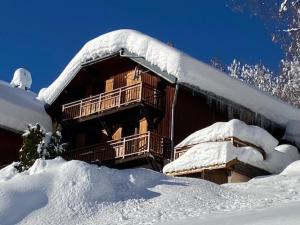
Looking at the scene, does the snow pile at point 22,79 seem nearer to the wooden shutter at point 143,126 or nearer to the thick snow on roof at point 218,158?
the wooden shutter at point 143,126

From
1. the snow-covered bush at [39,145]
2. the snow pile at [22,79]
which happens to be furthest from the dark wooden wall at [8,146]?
the snow-covered bush at [39,145]

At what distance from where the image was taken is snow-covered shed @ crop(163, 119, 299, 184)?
65.7 feet

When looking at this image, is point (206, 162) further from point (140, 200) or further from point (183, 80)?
point (140, 200)

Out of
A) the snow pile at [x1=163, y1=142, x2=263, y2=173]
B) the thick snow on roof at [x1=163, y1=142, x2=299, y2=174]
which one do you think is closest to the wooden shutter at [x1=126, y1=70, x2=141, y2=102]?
the thick snow on roof at [x1=163, y1=142, x2=299, y2=174]

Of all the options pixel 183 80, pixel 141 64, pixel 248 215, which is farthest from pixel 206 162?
pixel 248 215

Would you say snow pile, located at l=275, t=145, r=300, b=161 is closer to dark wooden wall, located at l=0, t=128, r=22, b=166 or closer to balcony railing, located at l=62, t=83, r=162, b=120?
balcony railing, located at l=62, t=83, r=162, b=120

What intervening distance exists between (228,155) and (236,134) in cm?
117

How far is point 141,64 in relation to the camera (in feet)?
82.2

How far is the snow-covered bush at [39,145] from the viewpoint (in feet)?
65.7

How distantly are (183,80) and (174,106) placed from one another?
105 centimetres

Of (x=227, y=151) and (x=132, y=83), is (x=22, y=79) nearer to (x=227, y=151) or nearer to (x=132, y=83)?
(x=132, y=83)

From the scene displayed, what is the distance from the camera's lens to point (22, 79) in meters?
33.9

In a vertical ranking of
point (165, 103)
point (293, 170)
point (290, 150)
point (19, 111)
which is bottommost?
point (293, 170)

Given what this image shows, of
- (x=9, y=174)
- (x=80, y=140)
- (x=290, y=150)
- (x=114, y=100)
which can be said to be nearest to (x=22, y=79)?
(x=80, y=140)
